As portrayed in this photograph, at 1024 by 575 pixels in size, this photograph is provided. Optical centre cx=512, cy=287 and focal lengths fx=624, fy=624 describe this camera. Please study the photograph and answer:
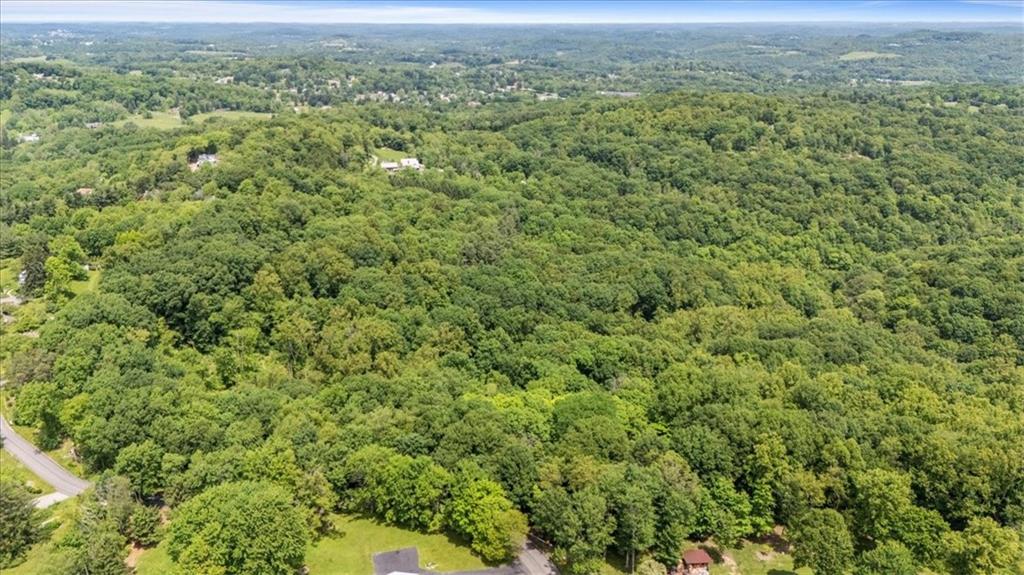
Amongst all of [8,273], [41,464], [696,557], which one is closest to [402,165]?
[8,273]

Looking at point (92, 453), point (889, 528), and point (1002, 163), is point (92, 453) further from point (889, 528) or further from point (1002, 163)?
point (1002, 163)

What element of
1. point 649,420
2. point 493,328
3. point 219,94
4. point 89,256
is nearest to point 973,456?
point 649,420

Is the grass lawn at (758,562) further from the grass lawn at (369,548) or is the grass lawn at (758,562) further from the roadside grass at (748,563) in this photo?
the grass lawn at (369,548)

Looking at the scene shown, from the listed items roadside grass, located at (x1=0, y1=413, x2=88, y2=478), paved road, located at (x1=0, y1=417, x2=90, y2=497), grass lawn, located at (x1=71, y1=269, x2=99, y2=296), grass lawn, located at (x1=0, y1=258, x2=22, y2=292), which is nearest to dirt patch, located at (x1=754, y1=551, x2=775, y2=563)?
paved road, located at (x1=0, y1=417, x2=90, y2=497)

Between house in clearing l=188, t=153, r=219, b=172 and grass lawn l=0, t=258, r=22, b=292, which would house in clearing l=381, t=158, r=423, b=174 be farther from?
grass lawn l=0, t=258, r=22, b=292

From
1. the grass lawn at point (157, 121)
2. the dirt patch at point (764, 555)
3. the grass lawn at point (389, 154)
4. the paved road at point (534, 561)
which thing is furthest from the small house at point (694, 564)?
the grass lawn at point (157, 121)

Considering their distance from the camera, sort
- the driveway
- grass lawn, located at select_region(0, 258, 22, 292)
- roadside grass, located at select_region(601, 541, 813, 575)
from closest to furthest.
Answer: the driveway, roadside grass, located at select_region(601, 541, 813, 575), grass lawn, located at select_region(0, 258, 22, 292)
